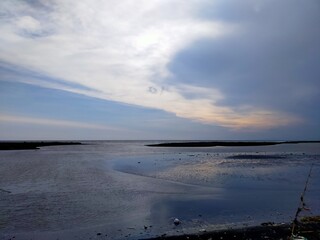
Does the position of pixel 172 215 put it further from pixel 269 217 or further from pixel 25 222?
pixel 25 222

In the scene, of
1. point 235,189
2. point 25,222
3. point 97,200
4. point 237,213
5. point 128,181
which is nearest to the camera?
point 25,222

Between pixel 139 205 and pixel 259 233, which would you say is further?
pixel 139 205

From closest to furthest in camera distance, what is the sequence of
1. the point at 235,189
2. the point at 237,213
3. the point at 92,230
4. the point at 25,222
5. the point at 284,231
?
the point at 284,231 → the point at 92,230 → the point at 25,222 → the point at 237,213 → the point at 235,189

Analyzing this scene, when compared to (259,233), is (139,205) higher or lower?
lower

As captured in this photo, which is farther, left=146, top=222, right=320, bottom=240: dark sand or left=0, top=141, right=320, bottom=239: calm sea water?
left=0, top=141, right=320, bottom=239: calm sea water

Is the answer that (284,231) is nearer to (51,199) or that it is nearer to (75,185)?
(51,199)

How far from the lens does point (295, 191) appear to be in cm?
2288

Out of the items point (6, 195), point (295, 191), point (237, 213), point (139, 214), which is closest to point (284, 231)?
point (237, 213)

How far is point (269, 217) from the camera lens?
15359mm

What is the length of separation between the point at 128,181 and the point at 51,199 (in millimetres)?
9316

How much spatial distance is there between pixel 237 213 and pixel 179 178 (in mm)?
14630

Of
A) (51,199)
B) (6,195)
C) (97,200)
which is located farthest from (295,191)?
(6,195)

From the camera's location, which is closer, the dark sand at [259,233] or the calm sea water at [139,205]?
the dark sand at [259,233]

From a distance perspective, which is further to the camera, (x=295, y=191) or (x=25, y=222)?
(x=295, y=191)
